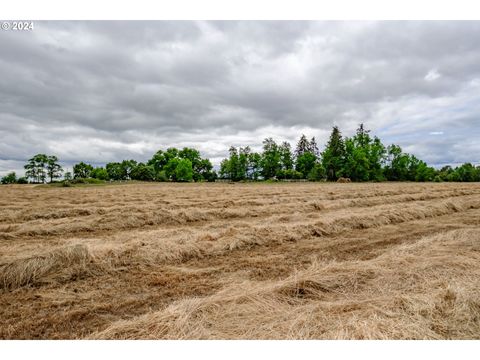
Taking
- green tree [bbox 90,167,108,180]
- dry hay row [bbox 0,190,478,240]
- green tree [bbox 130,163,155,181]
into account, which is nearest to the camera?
dry hay row [bbox 0,190,478,240]

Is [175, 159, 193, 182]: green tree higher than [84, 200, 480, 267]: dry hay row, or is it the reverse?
[175, 159, 193, 182]: green tree

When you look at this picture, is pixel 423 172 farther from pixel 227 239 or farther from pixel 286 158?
pixel 227 239

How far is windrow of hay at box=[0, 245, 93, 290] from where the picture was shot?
15.5 feet

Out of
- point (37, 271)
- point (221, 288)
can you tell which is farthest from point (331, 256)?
point (37, 271)

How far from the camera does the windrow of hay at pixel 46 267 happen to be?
472 cm

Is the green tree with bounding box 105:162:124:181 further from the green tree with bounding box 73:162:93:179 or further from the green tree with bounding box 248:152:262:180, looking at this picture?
the green tree with bounding box 248:152:262:180

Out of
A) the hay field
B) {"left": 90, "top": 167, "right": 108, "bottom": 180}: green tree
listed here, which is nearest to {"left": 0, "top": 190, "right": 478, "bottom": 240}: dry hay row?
the hay field

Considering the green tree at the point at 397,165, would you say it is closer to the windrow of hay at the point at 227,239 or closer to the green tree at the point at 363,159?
the green tree at the point at 363,159

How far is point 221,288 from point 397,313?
2.49m

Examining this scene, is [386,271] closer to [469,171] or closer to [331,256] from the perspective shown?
[331,256]

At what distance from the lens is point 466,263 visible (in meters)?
5.15

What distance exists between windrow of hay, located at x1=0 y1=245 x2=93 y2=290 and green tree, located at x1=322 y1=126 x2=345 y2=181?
2641 inches

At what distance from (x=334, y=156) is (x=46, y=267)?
71.0 m

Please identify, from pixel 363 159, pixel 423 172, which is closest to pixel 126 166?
pixel 363 159
